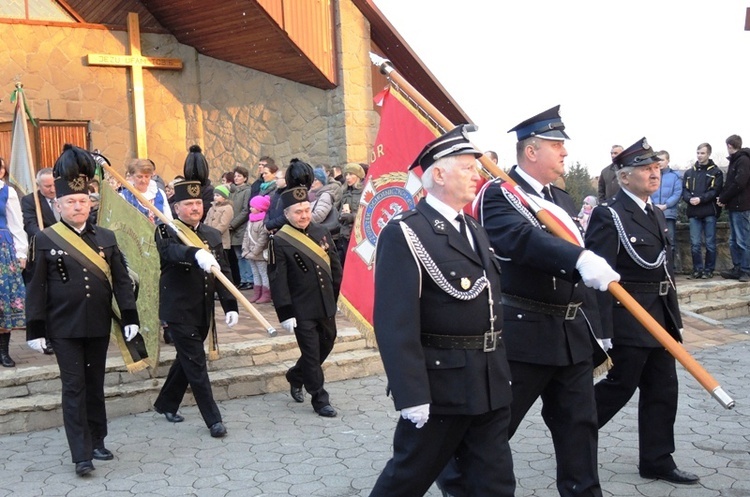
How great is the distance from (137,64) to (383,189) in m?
9.73

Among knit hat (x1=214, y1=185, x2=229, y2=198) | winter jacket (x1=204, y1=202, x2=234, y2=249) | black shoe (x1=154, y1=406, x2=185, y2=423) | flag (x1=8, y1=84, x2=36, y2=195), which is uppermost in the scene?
flag (x1=8, y1=84, x2=36, y2=195)

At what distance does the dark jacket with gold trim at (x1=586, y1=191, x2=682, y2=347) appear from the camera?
17.2ft

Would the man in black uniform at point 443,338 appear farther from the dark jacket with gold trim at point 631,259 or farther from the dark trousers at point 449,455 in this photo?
the dark jacket with gold trim at point 631,259

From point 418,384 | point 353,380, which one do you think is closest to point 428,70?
point 353,380

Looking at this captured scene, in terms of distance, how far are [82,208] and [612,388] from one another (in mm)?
3743

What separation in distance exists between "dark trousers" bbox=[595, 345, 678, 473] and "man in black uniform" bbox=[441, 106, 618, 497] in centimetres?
73

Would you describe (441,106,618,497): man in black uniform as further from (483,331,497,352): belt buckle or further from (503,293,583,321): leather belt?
(483,331,497,352): belt buckle

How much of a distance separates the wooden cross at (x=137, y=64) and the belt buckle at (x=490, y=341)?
41.0 ft

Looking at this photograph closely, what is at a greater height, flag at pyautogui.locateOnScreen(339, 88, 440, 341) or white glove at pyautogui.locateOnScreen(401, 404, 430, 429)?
flag at pyautogui.locateOnScreen(339, 88, 440, 341)

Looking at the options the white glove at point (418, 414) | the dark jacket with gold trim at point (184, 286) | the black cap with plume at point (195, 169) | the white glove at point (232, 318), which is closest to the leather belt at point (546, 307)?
the white glove at point (418, 414)

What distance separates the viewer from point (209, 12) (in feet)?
47.4

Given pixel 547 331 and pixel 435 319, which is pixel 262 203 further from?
pixel 435 319

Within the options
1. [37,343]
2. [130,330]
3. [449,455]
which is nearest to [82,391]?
[37,343]

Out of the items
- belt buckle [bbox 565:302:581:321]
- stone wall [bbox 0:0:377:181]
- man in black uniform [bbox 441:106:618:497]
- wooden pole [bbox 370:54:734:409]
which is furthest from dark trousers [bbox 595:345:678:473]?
stone wall [bbox 0:0:377:181]
